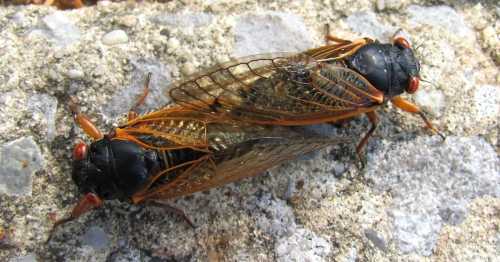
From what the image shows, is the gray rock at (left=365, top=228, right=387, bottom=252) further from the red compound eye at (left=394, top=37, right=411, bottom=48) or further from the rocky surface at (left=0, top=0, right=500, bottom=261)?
the red compound eye at (left=394, top=37, right=411, bottom=48)

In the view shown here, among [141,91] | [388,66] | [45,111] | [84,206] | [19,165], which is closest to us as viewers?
[84,206]

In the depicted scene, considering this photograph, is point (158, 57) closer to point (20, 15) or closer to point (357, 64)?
point (20, 15)

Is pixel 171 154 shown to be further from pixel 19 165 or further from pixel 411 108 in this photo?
pixel 411 108

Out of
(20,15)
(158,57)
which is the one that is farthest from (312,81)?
(20,15)

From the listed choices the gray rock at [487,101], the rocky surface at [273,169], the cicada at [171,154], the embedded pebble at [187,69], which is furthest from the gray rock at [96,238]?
the gray rock at [487,101]

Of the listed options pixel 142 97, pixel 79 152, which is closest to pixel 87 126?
pixel 79 152

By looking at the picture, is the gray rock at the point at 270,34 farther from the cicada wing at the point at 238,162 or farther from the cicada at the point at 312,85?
the cicada wing at the point at 238,162
